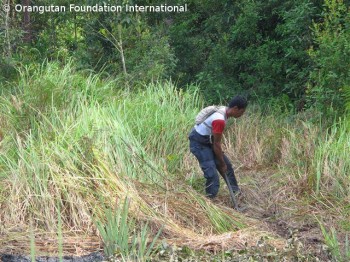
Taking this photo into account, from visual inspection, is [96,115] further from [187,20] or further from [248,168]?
[187,20]

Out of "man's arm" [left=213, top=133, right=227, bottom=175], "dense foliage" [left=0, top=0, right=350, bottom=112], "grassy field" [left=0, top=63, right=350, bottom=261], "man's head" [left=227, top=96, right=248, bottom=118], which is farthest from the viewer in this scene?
"dense foliage" [left=0, top=0, right=350, bottom=112]

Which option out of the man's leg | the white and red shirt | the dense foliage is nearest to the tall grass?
the man's leg

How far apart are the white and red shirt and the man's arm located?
60mm

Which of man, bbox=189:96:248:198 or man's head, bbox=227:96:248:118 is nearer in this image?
man's head, bbox=227:96:248:118

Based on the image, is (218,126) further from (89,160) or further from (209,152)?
(89,160)

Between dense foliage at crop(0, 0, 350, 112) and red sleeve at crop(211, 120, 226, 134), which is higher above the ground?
dense foliage at crop(0, 0, 350, 112)

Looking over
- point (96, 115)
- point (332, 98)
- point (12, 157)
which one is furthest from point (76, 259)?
point (332, 98)

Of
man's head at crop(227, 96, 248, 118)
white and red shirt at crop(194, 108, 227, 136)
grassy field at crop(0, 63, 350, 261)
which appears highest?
man's head at crop(227, 96, 248, 118)

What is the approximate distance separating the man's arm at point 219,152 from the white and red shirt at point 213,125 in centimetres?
6

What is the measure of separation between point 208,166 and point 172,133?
161 centimetres

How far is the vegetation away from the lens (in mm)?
6984

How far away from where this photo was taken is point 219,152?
27.4 ft

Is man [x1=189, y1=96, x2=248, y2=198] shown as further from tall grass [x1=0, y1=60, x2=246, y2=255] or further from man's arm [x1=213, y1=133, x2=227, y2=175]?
tall grass [x1=0, y1=60, x2=246, y2=255]

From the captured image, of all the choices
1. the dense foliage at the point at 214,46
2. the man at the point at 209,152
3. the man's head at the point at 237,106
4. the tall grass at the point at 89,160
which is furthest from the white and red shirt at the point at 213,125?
the dense foliage at the point at 214,46
